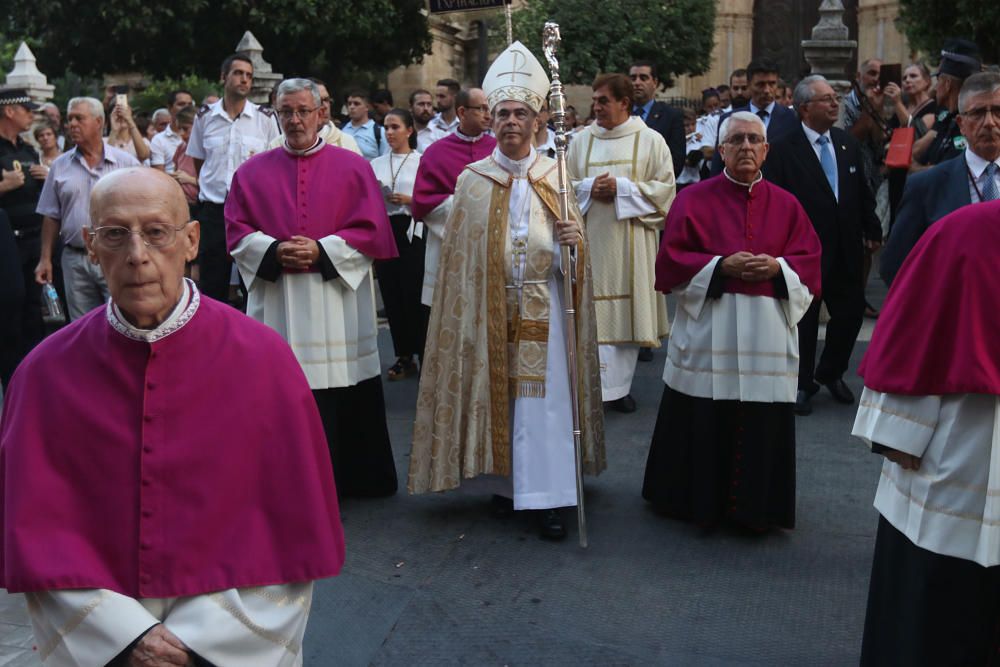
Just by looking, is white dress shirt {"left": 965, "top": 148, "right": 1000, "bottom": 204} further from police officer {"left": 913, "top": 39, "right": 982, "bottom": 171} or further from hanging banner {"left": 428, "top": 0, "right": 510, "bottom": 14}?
hanging banner {"left": 428, "top": 0, "right": 510, "bottom": 14}

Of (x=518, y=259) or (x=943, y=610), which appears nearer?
(x=943, y=610)

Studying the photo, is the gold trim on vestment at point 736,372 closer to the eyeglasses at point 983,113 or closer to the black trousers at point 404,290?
the eyeglasses at point 983,113

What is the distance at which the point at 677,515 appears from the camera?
5934 mm

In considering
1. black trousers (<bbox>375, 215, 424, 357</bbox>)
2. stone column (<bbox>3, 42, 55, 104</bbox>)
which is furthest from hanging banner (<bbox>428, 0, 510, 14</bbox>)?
stone column (<bbox>3, 42, 55, 104</bbox>)

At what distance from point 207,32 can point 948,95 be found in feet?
65.0

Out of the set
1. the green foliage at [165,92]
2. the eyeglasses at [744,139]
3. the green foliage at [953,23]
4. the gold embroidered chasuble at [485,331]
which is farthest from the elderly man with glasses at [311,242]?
the green foliage at [165,92]

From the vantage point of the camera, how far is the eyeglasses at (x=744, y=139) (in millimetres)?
5562

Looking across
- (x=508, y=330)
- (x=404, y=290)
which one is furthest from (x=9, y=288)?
(x=404, y=290)

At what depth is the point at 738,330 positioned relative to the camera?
5590 millimetres

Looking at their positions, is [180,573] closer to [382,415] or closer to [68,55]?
[382,415]

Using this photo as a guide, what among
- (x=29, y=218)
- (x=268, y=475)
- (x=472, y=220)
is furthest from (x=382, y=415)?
(x=29, y=218)

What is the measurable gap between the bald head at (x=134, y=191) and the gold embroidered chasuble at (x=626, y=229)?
5.28 m

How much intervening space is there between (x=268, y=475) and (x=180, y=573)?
1.03ft

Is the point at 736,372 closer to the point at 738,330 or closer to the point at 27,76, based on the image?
the point at 738,330
